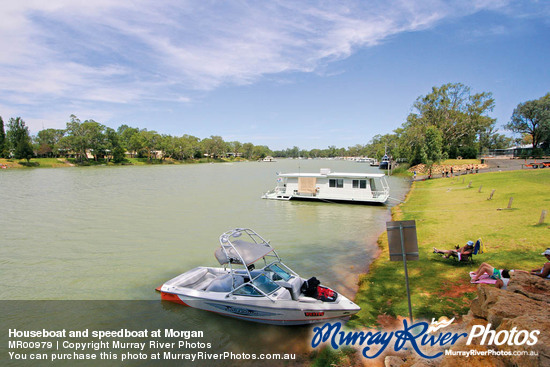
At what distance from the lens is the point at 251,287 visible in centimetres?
941

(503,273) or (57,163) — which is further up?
(57,163)

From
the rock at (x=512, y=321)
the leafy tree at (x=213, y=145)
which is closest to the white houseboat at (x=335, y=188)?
the rock at (x=512, y=321)

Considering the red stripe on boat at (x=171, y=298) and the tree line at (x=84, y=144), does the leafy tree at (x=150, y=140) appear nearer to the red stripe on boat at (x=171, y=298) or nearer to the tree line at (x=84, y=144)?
the tree line at (x=84, y=144)

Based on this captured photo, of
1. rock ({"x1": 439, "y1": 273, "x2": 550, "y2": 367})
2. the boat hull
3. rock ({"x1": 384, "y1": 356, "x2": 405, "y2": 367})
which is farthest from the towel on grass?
rock ({"x1": 384, "y1": 356, "x2": 405, "y2": 367})

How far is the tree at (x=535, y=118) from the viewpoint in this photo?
69.1 meters

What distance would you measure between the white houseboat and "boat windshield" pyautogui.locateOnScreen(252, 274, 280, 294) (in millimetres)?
23332

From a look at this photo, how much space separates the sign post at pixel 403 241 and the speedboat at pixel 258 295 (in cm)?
273

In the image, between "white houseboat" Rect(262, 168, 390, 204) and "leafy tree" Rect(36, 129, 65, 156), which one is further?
"leafy tree" Rect(36, 129, 65, 156)

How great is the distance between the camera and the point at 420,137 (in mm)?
60812

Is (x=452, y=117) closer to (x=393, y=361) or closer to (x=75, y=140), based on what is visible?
(x=393, y=361)

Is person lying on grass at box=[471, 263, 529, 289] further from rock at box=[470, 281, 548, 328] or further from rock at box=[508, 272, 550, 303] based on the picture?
rock at box=[470, 281, 548, 328]

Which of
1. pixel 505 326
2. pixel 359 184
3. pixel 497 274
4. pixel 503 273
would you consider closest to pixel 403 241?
pixel 505 326

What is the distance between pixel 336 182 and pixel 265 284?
24385mm

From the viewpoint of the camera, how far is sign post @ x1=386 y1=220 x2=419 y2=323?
6.84 meters
